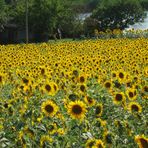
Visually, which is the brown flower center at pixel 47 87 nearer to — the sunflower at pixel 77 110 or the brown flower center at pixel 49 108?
the brown flower center at pixel 49 108

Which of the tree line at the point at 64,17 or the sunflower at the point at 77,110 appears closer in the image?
the sunflower at the point at 77,110

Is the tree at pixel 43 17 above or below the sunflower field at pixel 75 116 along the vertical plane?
above

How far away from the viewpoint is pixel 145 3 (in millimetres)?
84375

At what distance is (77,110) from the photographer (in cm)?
468

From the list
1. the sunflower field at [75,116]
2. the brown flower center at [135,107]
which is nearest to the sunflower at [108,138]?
the sunflower field at [75,116]

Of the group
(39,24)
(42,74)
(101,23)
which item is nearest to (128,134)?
(42,74)

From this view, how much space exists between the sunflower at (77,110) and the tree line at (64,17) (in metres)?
36.6

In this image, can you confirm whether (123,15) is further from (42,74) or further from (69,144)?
(69,144)

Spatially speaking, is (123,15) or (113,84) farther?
(123,15)

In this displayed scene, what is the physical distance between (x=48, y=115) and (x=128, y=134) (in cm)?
74

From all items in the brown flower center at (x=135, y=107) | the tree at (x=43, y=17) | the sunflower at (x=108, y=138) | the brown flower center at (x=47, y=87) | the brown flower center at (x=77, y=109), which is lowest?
the sunflower at (x=108, y=138)

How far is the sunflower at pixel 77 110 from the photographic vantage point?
15.3 ft

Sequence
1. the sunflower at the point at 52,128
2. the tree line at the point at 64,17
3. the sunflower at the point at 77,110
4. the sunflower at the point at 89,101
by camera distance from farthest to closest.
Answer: the tree line at the point at 64,17, the sunflower at the point at 89,101, the sunflower at the point at 77,110, the sunflower at the point at 52,128

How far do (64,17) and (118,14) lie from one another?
13.5 meters
